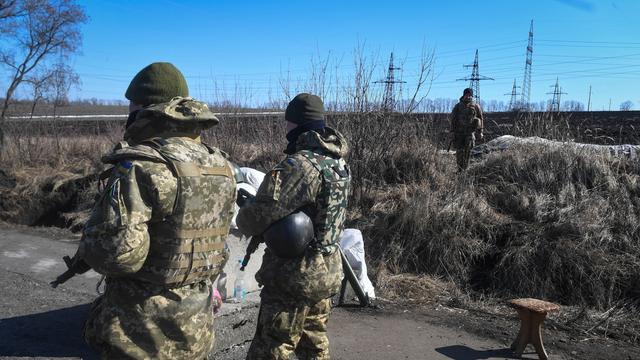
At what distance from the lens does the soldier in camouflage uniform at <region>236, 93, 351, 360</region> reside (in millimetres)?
2754

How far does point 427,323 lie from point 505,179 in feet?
12.0

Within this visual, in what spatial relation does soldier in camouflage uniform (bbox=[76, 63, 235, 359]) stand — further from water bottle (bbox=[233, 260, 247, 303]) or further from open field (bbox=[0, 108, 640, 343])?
open field (bbox=[0, 108, 640, 343])

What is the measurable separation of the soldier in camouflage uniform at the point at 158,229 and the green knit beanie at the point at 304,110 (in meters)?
0.78

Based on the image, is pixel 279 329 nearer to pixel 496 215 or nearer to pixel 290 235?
pixel 290 235

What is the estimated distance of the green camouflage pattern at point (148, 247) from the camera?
1908mm

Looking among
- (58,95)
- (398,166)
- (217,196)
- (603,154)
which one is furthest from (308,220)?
(58,95)

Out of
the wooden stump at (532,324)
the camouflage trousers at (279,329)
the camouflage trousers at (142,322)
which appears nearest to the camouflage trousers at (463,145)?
the wooden stump at (532,324)

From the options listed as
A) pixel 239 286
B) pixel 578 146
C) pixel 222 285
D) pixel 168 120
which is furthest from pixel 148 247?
pixel 578 146

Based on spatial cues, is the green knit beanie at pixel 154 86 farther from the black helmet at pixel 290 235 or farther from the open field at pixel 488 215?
the open field at pixel 488 215

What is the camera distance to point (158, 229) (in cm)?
207

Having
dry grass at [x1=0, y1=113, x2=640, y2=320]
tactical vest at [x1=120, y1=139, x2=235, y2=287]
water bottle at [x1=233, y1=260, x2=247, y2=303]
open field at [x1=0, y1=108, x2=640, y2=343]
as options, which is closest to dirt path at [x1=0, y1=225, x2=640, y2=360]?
water bottle at [x1=233, y1=260, x2=247, y2=303]

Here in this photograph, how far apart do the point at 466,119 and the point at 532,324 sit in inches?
217

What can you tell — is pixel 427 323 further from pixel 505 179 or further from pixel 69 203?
pixel 69 203

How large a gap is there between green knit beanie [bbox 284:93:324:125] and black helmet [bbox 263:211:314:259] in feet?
1.79
